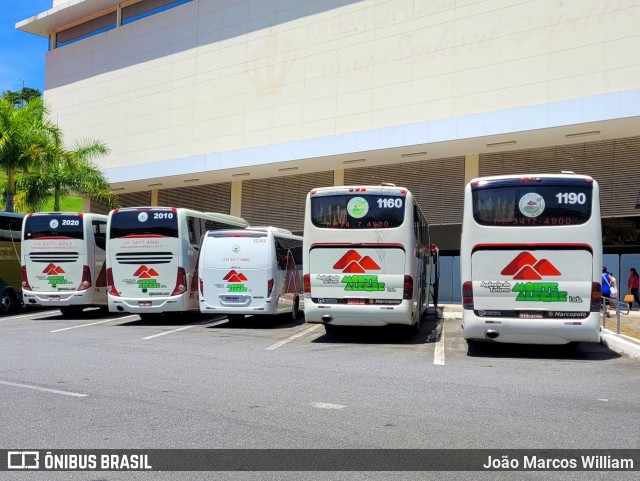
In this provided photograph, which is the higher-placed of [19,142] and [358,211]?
[19,142]

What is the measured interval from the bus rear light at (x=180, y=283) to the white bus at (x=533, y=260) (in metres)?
8.97

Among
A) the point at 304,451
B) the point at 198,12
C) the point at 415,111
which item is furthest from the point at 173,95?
the point at 304,451

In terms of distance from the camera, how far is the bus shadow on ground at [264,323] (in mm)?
18219

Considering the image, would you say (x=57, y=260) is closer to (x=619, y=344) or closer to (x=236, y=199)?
(x=236, y=199)

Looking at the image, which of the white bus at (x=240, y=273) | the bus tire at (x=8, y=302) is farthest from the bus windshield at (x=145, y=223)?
the bus tire at (x=8, y=302)

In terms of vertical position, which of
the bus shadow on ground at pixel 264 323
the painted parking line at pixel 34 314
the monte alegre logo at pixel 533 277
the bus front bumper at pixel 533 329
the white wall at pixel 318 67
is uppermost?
the white wall at pixel 318 67

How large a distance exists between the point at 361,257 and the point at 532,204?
383cm

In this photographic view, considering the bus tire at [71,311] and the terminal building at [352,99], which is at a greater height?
the terminal building at [352,99]

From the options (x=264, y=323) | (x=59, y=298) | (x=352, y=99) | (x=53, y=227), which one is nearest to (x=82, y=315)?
(x=59, y=298)

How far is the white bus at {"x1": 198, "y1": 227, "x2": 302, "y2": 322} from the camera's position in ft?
57.1

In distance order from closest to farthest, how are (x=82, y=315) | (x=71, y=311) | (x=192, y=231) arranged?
(x=192, y=231)
(x=82, y=315)
(x=71, y=311)

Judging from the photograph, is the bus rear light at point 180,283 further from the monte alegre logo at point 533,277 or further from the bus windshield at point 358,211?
the monte alegre logo at point 533,277

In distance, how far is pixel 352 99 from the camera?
26641 millimetres

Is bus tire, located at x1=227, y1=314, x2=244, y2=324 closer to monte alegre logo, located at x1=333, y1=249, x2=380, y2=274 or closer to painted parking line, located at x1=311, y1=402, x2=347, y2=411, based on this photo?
monte alegre logo, located at x1=333, y1=249, x2=380, y2=274
